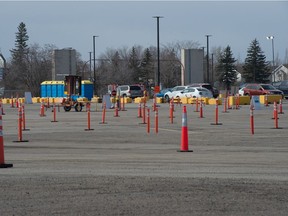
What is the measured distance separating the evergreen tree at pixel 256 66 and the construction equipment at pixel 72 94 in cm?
6608

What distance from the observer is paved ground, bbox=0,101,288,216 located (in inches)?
326

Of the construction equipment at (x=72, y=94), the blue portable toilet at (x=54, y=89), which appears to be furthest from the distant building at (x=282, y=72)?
the construction equipment at (x=72, y=94)

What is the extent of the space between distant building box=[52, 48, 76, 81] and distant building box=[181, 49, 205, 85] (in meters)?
14.6

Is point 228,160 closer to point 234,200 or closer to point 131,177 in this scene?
point 131,177

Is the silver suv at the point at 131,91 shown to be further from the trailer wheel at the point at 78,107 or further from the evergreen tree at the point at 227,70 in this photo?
the evergreen tree at the point at 227,70

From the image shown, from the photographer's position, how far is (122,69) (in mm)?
117438

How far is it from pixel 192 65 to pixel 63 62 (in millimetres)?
17204

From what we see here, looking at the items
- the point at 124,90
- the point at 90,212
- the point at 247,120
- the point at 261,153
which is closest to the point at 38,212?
the point at 90,212

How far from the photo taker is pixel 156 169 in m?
12.3

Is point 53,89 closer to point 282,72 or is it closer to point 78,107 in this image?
point 78,107

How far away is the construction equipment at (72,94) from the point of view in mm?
42250

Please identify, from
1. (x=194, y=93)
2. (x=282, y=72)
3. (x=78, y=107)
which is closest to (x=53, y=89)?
(x=194, y=93)

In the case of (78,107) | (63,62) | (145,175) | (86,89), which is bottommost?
(145,175)

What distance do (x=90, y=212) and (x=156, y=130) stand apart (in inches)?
628
